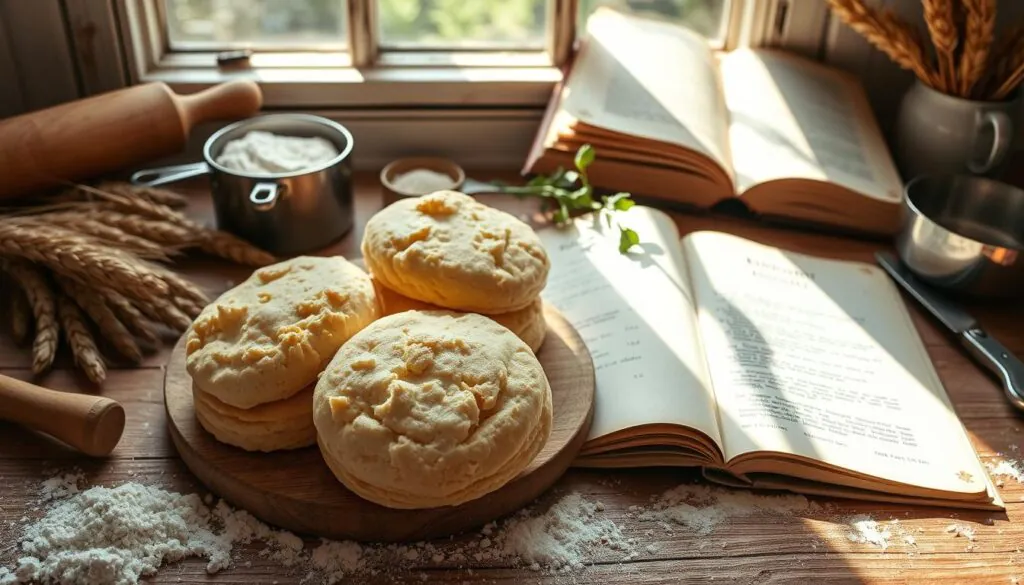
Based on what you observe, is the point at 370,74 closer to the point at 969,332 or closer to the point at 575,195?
the point at 575,195

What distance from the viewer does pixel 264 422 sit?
0.99m

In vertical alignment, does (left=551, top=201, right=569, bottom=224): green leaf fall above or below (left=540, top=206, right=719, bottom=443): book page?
above

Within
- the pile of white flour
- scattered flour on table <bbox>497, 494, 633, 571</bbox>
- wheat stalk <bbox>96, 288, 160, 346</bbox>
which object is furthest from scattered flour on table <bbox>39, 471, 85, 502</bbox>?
scattered flour on table <bbox>497, 494, 633, 571</bbox>

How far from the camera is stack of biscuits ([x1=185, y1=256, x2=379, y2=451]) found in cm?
98

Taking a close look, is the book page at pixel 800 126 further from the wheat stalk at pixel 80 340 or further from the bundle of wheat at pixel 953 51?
the wheat stalk at pixel 80 340

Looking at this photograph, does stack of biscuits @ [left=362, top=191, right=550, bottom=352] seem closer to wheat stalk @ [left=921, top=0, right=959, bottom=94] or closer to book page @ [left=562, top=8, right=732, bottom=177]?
book page @ [left=562, top=8, right=732, bottom=177]

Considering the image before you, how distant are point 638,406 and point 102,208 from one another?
2.82 ft

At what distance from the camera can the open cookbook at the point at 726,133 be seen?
1471 millimetres

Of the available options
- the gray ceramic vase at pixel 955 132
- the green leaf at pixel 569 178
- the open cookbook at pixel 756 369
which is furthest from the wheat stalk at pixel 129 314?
the gray ceramic vase at pixel 955 132

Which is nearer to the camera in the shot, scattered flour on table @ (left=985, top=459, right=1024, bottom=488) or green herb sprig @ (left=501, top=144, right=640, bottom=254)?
scattered flour on table @ (left=985, top=459, right=1024, bottom=488)

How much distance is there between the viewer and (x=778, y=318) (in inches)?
50.7

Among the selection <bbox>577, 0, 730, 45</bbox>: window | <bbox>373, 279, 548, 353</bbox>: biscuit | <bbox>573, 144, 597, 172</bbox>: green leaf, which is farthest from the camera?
<bbox>577, 0, 730, 45</bbox>: window

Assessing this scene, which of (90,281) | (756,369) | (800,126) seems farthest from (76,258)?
(800,126)

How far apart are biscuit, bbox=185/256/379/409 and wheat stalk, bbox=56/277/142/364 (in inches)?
8.1
